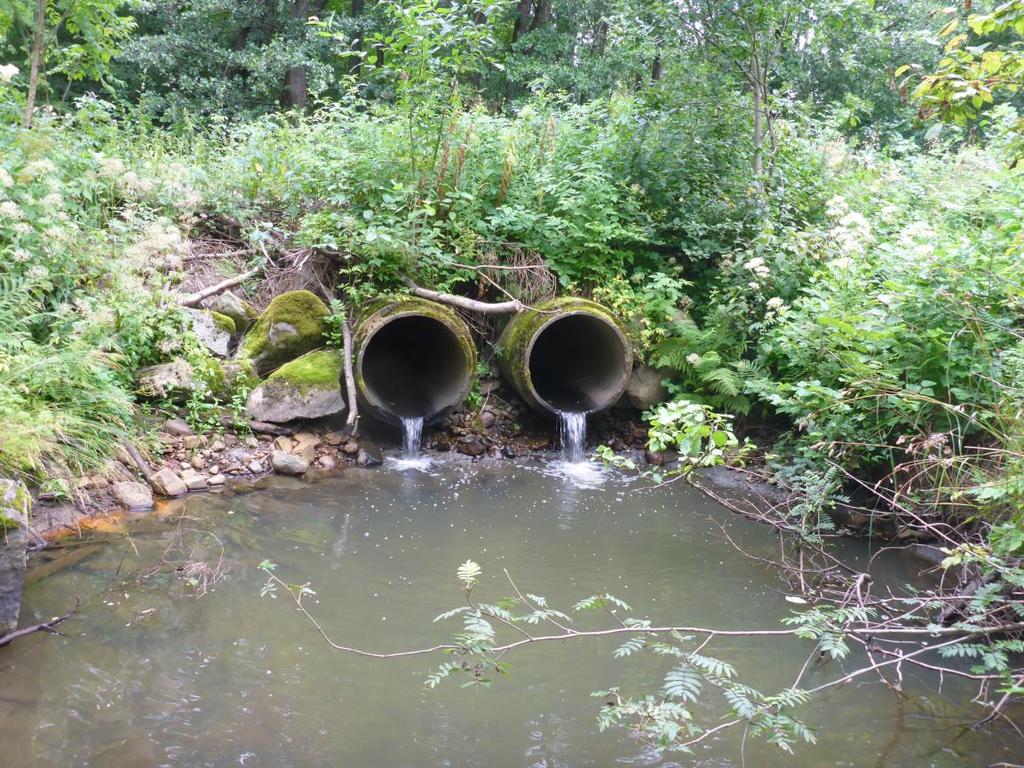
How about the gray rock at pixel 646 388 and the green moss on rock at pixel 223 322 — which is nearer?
the green moss on rock at pixel 223 322

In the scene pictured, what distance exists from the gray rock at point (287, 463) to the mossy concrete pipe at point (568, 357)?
7.41 ft

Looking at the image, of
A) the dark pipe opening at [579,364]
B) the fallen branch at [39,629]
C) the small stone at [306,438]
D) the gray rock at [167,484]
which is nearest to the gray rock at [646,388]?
the dark pipe opening at [579,364]

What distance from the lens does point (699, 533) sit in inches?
232

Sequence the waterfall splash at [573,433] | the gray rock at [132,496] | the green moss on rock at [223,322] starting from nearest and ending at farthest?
the gray rock at [132,496] < the green moss on rock at [223,322] < the waterfall splash at [573,433]

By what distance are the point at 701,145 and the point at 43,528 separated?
7.26 m

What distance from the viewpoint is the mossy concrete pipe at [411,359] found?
24.0 feet

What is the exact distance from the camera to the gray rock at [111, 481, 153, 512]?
559 cm

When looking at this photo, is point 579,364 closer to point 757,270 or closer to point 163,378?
point 757,270

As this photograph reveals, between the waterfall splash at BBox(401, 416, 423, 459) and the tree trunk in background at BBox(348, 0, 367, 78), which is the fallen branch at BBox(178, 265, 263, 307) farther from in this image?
the tree trunk in background at BBox(348, 0, 367, 78)

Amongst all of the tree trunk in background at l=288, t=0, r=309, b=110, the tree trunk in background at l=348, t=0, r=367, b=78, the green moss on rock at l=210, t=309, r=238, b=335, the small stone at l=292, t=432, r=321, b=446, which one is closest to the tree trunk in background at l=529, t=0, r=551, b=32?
the tree trunk in background at l=348, t=0, r=367, b=78

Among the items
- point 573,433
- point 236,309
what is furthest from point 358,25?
point 573,433

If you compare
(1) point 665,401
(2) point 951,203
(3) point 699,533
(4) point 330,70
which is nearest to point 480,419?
(1) point 665,401

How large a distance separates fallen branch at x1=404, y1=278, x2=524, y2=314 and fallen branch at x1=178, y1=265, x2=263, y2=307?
158 cm

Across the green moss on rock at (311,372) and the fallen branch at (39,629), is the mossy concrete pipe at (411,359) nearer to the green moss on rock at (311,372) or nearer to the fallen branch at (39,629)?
the green moss on rock at (311,372)
